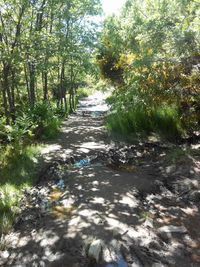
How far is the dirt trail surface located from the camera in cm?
285

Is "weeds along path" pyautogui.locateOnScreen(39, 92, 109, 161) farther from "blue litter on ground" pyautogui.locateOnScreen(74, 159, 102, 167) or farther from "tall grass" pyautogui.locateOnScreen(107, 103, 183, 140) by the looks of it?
"tall grass" pyautogui.locateOnScreen(107, 103, 183, 140)

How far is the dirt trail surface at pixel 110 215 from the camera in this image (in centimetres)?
285

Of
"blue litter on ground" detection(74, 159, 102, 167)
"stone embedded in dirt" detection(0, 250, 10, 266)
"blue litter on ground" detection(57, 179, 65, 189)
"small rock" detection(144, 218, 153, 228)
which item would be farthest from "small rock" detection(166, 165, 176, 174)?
"stone embedded in dirt" detection(0, 250, 10, 266)

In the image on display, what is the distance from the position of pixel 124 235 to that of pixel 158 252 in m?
0.44

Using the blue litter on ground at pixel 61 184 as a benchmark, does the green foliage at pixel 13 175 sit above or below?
above

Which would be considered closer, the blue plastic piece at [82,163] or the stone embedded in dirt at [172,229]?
the stone embedded in dirt at [172,229]

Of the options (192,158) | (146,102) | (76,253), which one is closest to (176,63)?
(146,102)

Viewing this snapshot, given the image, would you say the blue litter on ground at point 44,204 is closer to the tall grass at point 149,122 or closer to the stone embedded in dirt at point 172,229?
the stone embedded in dirt at point 172,229

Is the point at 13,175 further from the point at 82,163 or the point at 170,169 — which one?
the point at 170,169

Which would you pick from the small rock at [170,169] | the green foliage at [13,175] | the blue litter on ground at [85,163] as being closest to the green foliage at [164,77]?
the small rock at [170,169]

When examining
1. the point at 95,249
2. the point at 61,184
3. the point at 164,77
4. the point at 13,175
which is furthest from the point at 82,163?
the point at 95,249

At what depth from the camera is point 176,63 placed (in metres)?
5.91

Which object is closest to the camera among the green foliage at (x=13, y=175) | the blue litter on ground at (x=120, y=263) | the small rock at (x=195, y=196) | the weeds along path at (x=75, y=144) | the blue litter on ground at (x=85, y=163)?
the blue litter on ground at (x=120, y=263)

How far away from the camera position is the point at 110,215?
11.9 ft
